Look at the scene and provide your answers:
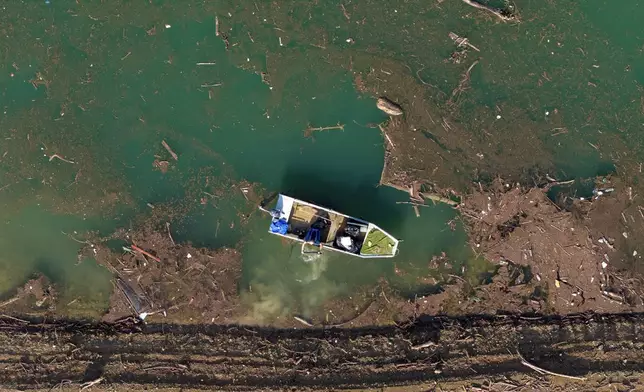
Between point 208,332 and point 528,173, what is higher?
point 528,173

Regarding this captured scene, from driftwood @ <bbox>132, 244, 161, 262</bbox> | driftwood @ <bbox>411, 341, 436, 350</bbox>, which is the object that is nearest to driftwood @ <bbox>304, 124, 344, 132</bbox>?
driftwood @ <bbox>132, 244, 161, 262</bbox>

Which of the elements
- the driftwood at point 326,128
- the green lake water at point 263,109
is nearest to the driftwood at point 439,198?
the green lake water at point 263,109

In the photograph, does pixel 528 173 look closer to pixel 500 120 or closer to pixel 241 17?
pixel 500 120

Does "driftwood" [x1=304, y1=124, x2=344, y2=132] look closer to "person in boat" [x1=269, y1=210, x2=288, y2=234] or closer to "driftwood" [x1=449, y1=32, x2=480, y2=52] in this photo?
"person in boat" [x1=269, y1=210, x2=288, y2=234]

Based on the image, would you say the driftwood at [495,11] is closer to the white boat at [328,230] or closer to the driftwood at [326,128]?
the driftwood at [326,128]

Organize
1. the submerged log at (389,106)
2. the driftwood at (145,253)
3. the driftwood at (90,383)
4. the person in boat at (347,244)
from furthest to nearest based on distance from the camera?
the driftwood at (145,253) → the submerged log at (389,106) → the driftwood at (90,383) → the person in boat at (347,244)

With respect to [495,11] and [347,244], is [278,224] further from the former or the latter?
[495,11]

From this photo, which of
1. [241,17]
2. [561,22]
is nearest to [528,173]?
[561,22]
